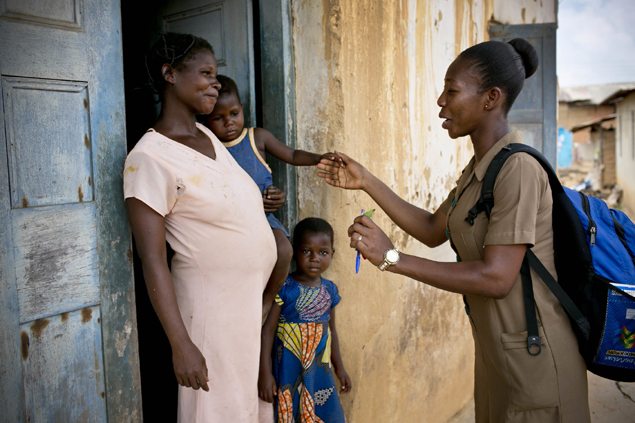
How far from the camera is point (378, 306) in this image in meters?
2.90

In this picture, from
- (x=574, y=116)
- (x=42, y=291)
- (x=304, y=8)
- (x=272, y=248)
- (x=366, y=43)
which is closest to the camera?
(x=42, y=291)

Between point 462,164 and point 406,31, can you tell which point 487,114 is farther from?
point 462,164

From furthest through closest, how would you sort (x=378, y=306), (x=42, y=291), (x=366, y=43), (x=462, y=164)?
(x=462, y=164), (x=378, y=306), (x=366, y=43), (x=42, y=291)

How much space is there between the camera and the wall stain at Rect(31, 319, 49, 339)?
5.08ft

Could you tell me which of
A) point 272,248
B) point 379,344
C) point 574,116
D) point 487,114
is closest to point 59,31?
point 272,248

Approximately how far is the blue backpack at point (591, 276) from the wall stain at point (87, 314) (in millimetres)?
1519

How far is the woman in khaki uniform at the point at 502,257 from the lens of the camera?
1.59 metres

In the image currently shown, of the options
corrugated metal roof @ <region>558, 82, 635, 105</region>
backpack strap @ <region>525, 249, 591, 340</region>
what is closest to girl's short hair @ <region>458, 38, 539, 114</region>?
backpack strap @ <region>525, 249, 591, 340</region>

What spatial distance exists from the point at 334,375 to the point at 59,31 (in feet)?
7.10

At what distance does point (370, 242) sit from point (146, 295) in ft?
6.25

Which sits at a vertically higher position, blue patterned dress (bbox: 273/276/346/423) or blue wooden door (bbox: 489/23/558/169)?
blue wooden door (bbox: 489/23/558/169)

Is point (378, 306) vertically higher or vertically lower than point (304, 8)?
lower

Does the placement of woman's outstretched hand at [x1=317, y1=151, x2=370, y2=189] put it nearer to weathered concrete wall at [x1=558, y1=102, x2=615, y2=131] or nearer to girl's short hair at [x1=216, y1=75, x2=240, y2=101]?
girl's short hair at [x1=216, y1=75, x2=240, y2=101]

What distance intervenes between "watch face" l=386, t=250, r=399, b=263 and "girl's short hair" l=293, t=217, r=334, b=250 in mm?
759
